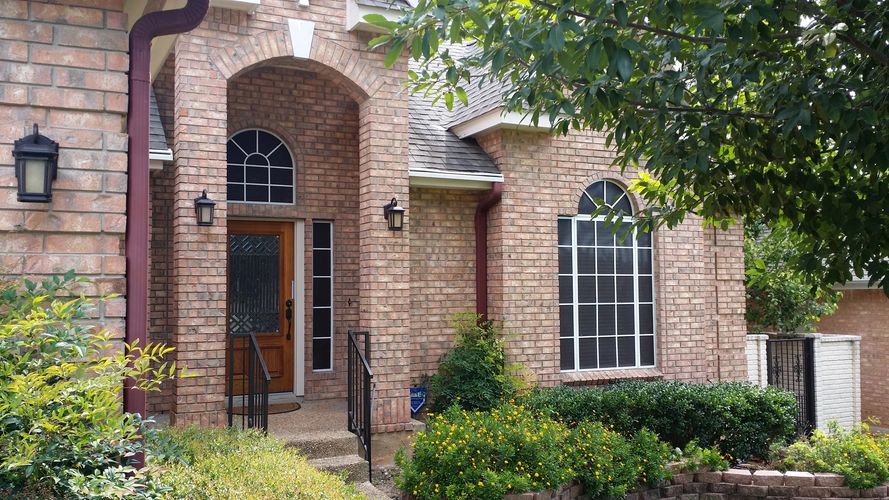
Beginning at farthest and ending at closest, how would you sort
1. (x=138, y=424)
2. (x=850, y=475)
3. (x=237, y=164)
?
(x=237, y=164)
(x=850, y=475)
(x=138, y=424)

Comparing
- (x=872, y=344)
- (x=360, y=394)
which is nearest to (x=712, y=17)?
(x=360, y=394)

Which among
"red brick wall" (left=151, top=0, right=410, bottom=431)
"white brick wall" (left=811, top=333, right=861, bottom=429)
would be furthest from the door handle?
"white brick wall" (left=811, top=333, right=861, bottom=429)

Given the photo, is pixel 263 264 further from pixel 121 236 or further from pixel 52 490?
pixel 52 490

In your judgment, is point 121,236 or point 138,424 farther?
point 121,236

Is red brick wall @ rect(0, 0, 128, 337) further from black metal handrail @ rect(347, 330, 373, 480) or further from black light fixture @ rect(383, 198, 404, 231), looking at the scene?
black light fixture @ rect(383, 198, 404, 231)

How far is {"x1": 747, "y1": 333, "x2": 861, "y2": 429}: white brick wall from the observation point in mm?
11281

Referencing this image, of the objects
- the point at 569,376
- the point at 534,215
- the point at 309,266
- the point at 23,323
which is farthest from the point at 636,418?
the point at 23,323

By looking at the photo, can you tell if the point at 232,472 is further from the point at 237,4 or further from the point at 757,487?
the point at 757,487

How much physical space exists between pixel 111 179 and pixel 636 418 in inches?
256

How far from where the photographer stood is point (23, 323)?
120 inches

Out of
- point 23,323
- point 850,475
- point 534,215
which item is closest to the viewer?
point 23,323

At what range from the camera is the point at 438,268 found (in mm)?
9617

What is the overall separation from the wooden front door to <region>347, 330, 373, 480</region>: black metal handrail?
157cm

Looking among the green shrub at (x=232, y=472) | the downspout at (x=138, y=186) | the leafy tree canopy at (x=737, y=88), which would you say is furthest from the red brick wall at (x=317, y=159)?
the downspout at (x=138, y=186)
